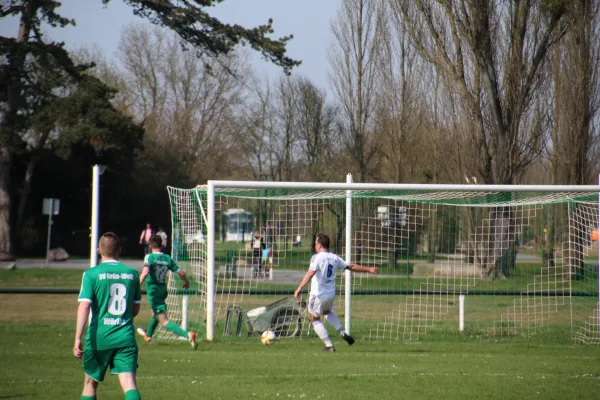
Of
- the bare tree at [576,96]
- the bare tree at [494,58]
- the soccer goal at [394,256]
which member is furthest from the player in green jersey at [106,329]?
the bare tree at [576,96]

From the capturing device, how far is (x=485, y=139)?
23.2 m

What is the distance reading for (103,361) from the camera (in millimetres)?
6590

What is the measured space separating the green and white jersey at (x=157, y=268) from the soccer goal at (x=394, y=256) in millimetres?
957

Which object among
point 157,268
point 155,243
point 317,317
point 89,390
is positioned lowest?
point 89,390

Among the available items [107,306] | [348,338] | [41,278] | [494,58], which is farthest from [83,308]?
[41,278]

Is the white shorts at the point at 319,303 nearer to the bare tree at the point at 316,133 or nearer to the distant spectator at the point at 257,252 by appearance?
the distant spectator at the point at 257,252

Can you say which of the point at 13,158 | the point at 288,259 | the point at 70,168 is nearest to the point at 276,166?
the point at 70,168

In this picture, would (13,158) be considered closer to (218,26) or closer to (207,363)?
(218,26)

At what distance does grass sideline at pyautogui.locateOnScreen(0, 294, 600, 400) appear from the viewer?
880cm

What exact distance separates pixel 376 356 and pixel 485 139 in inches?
504

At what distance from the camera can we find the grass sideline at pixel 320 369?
8805mm

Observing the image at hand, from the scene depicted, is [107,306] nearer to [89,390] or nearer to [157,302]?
[89,390]

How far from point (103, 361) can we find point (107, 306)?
48 cm

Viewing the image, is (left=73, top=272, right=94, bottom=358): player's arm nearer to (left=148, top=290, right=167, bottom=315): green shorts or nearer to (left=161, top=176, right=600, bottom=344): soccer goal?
(left=148, top=290, right=167, bottom=315): green shorts
